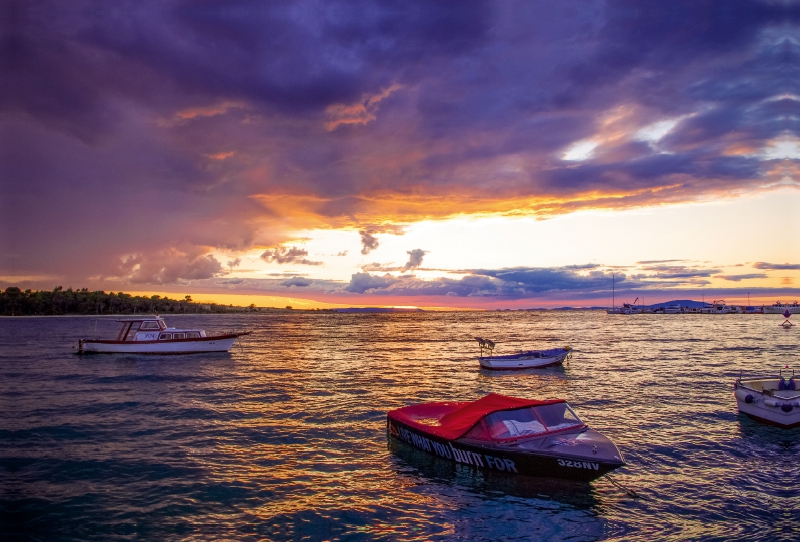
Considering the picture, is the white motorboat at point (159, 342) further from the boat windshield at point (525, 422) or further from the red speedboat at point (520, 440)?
the boat windshield at point (525, 422)

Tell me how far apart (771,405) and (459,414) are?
15485 mm

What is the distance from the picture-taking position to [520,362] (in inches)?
1827

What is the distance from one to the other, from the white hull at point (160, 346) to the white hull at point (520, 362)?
108 ft

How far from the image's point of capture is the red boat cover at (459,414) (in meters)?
17.0

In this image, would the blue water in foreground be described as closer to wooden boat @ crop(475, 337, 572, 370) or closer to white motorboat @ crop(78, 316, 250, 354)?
wooden boat @ crop(475, 337, 572, 370)

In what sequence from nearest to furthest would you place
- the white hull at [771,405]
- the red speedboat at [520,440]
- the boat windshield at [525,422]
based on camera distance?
the red speedboat at [520,440], the boat windshield at [525,422], the white hull at [771,405]

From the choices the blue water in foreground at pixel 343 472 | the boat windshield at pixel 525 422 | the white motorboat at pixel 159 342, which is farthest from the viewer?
the white motorboat at pixel 159 342

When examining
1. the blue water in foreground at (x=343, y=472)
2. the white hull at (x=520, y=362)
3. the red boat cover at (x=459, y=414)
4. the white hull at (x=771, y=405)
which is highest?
the red boat cover at (x=459, y=414)

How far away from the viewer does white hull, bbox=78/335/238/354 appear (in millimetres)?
58625

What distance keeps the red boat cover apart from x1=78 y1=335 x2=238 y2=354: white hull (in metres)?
45.2

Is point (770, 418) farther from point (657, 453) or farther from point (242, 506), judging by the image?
point (242, 506)

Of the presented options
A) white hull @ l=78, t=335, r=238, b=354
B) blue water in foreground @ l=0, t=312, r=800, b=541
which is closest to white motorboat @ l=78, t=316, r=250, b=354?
white hull @ l=78, t=335, r=238, b=354

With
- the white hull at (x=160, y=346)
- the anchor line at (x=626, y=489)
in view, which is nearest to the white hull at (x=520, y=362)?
the anchor line at (x=626, y=489)

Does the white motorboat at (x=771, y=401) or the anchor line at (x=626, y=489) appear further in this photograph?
the white motorboat at (x=771, y=401)
